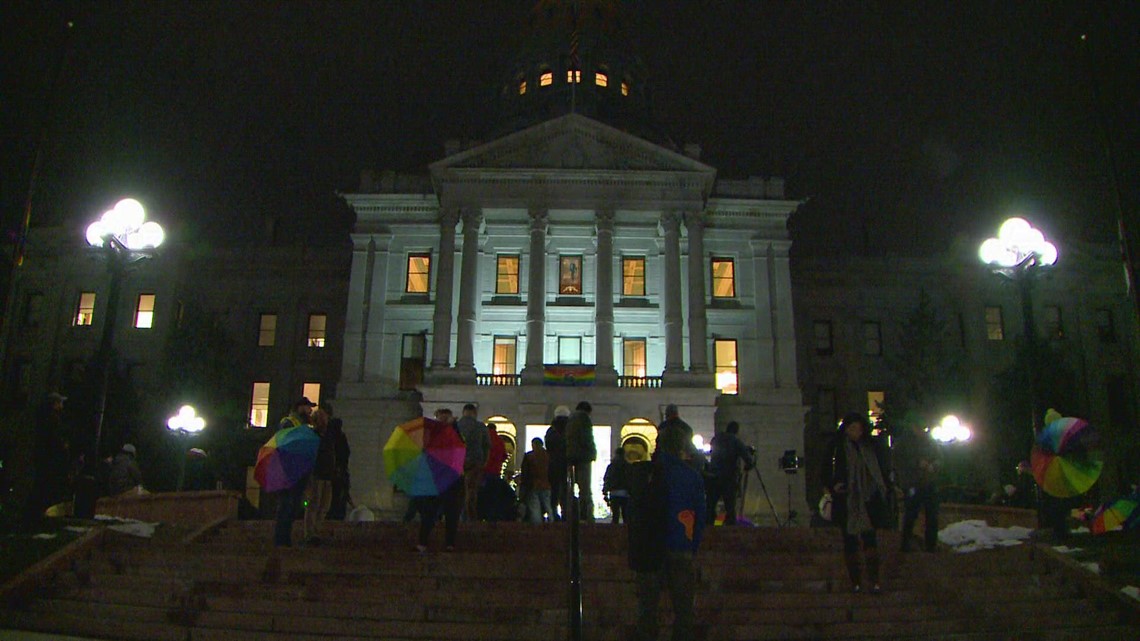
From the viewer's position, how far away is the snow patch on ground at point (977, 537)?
14272 mm

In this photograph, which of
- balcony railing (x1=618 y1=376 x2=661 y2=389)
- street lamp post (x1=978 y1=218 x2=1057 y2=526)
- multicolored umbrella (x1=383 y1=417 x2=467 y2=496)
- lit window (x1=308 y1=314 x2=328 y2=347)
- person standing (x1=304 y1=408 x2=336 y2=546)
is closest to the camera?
multicolored umbrella (x1=383 y1=417 x2=467 y2=496)

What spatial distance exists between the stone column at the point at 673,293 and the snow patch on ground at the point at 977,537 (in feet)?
69.6

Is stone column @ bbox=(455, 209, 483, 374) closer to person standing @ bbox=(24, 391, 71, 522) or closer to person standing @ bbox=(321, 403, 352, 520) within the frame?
person standing @ bbox=(321, 403, 352, 520)

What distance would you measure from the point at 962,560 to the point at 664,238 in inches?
1101

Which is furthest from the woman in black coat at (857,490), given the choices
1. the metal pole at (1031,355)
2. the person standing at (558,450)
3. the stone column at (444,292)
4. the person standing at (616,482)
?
the stone column at (444,292)

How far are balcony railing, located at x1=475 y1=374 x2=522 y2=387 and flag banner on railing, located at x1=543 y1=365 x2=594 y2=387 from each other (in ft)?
4.17

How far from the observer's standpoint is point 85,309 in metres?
45.3

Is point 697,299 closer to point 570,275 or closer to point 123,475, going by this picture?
point 570,275

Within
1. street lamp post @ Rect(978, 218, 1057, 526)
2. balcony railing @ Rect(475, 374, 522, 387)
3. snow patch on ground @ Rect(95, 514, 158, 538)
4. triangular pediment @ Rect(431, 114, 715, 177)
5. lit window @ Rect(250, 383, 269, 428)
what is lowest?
snow patch on ground @ Rect(95, 514, 158, 538)

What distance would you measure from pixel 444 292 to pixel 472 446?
2372cm

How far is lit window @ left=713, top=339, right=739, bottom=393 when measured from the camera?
39875mm

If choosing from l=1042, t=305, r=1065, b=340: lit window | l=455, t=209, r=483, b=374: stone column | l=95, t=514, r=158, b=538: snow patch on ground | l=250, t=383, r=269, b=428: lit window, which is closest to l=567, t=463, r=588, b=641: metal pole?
l=95, t=514, r=158, b=538: snow patch on ground

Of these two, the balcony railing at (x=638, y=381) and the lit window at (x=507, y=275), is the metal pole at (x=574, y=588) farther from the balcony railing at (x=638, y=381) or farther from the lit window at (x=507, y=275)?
the lit window at (x=507, y=275)

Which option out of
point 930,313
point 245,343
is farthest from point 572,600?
point 245,343
